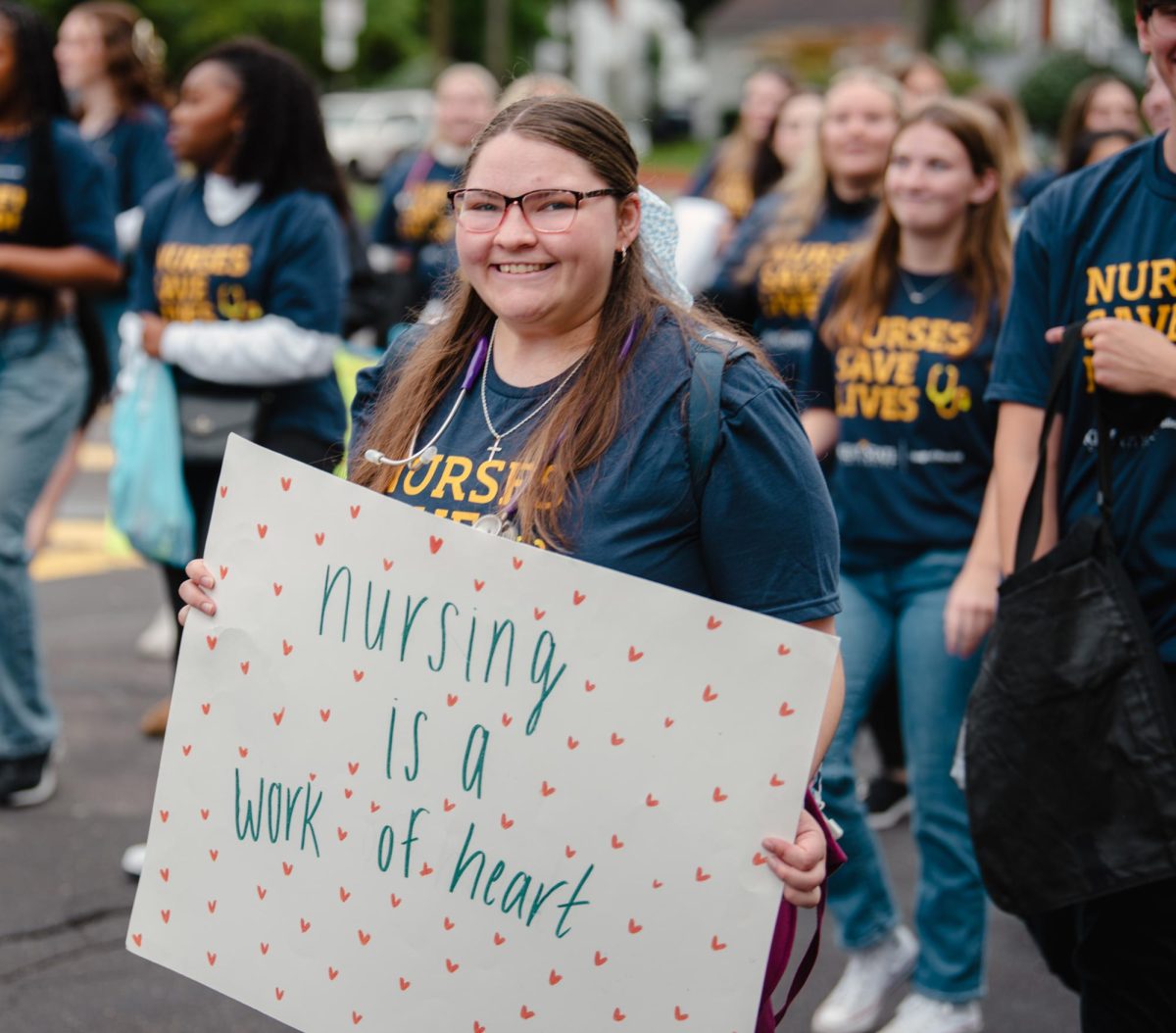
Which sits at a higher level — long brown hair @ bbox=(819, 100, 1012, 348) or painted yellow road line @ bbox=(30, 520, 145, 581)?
long brown hair @ bbox=(819, 100, 1012, 348)

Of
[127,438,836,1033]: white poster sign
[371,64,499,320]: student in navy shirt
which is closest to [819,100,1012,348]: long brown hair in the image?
[127,438,836,1033]: white poster sign

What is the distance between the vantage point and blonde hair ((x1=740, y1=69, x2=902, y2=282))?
5.44m

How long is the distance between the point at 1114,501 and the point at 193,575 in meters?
1.44

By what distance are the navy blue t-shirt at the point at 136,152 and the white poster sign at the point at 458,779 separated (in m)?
5.07

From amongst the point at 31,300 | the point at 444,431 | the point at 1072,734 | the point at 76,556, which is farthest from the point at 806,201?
the point at 76,556

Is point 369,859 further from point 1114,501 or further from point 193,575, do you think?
point 1114,501

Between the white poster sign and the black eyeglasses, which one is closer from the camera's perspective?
the white poster sign

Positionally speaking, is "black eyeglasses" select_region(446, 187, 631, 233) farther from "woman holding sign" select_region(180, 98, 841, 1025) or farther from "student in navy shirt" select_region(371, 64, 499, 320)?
"student in navy shirt" select_region(371, 64, 499, 320)

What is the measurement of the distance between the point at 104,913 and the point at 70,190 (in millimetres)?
2174

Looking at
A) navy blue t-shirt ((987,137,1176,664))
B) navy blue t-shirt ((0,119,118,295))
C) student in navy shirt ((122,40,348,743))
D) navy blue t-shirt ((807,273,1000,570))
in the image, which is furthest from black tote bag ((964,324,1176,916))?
navy blue t-shirt ((0,119,118,295))

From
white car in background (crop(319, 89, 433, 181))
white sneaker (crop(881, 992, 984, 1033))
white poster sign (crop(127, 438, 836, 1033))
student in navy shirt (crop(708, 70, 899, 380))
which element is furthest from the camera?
white car in background (crop(319, 89, 433, 181))

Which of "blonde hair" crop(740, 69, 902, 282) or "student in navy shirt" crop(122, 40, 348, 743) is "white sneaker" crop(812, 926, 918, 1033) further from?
"blonde hair" crop(740, 69, 902, 282)

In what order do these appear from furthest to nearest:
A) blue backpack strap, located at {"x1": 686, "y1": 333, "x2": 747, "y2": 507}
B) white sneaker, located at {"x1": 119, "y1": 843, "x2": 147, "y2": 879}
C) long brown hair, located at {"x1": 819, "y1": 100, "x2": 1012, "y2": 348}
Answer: white sneaker, located at {"x1": 119, "y1": 843, "x2": 147, "y2": 879} → long brown hair, located at {"x1": 819, "y1": 100, "x2": 1012, "y2": 348} → blue backpack strap, located at {"x1": 686, "y1": 333, "x2": 747, "y2": 507}

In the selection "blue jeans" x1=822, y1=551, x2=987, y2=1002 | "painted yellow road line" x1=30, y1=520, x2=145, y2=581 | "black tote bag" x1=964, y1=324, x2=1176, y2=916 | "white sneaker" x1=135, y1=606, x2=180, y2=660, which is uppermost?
"black tote bag" x1=964, y1=324, x2=1176, y2=916
